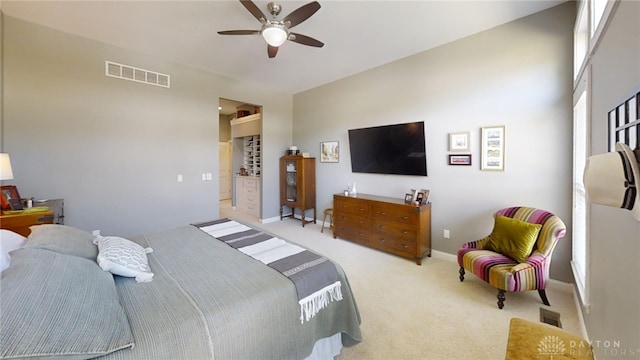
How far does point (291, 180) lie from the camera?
5.58 meters

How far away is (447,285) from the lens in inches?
108

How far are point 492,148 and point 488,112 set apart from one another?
0.46m

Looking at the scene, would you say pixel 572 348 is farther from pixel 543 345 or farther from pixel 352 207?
pixel 352 207

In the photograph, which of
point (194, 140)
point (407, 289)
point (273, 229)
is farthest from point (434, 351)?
point (194, 140)

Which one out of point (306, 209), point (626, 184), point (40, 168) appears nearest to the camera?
point (626, 184)

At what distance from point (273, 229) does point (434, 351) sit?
371 centimetres

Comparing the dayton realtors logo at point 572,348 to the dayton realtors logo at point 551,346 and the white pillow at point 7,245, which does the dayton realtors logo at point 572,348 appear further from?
the white pillow at point 7,245

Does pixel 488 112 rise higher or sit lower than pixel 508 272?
higher

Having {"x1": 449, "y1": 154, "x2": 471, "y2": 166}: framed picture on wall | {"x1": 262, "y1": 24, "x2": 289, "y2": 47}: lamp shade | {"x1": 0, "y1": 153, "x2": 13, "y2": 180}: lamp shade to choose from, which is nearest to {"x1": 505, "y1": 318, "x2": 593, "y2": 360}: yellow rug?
{"x1": 449, "y1": 154, "x2": 471, "y2": 166}: framed picture on wall

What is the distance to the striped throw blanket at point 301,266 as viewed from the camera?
1.53 metres

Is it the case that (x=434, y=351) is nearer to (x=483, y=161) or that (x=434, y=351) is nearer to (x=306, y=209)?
(x=483, y=161)

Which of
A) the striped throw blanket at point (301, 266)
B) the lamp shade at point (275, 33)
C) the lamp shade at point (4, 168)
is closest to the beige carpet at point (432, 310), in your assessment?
the striped throw blanket at point (301, 266)

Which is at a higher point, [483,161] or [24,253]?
[483,161]

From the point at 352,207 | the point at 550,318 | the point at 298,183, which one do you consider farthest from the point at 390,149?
the point at 550,318
